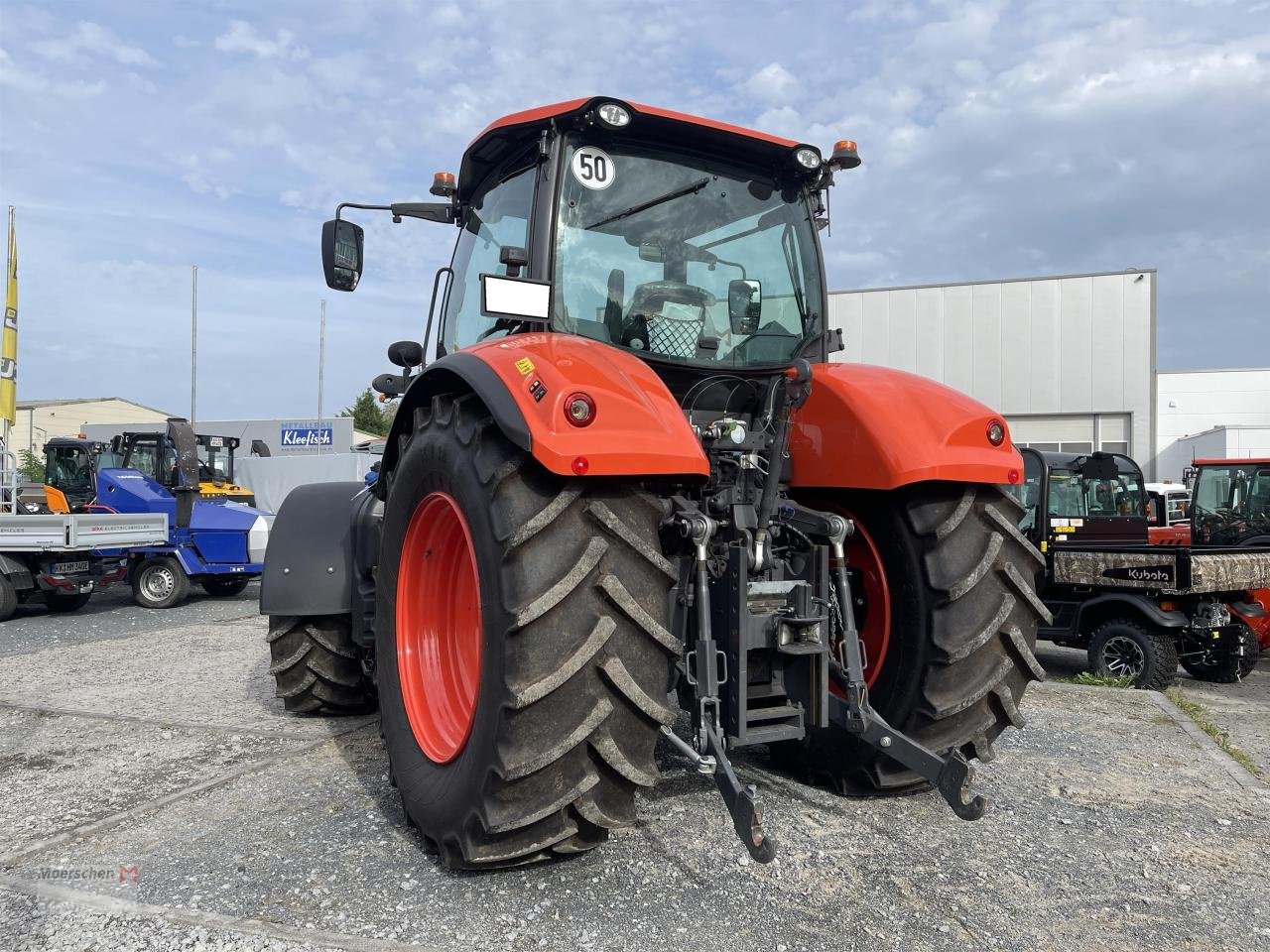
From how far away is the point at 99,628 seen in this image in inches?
384

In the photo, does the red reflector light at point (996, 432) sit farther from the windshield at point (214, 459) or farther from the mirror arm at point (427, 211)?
the windshield at point (214, 459)

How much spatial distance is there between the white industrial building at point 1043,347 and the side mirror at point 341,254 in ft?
78.8

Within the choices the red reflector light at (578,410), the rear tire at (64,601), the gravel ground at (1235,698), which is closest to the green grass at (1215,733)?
the gravel ground at (1235,698)

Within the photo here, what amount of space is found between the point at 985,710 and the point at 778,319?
1660 mm

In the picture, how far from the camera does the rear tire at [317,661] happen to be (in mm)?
4824

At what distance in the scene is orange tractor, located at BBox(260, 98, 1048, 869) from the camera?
2.50m

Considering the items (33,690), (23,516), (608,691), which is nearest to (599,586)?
(608,691)

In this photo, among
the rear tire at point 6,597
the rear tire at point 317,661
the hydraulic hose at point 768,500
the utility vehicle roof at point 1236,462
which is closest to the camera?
the hydraulic hose at point 768,500

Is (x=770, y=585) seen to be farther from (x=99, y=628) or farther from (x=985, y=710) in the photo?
(x=99, y=628)

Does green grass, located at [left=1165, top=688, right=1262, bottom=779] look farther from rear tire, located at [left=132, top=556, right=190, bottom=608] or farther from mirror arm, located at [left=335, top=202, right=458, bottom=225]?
rear tire, located at [left=132, top=556, right=190, bottom=608]

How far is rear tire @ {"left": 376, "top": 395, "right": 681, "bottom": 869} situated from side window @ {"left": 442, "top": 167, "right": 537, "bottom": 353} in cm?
112

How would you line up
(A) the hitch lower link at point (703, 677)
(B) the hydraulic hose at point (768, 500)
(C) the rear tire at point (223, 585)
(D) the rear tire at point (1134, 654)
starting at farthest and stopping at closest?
(C) the rear tire at point (223, 585)
(D) the rear tire at point (1134, 654)
(B) the hydraulic hose at point (768, 500)
(A) the hitch lower link at point (703, 677)

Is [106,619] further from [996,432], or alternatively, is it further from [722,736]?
[996,432]

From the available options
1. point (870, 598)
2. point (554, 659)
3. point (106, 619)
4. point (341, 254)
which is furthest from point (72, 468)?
point (554, 659)
